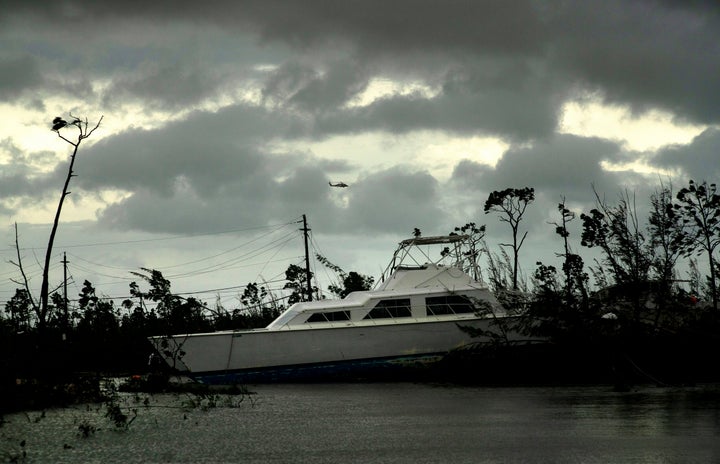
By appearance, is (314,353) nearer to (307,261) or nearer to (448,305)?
(448,305)

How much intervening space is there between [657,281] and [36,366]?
14139 millimetres

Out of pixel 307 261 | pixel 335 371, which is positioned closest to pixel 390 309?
pixel 335 371

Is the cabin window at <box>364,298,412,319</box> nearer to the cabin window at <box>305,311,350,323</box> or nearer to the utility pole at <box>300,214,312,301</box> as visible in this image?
the cabin window at <box>305,311,350,323</box>

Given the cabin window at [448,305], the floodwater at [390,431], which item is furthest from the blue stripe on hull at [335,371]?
the floodwater at [390,431]

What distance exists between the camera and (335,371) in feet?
74.6

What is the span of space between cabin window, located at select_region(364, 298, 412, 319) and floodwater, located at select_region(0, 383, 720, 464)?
236 inches

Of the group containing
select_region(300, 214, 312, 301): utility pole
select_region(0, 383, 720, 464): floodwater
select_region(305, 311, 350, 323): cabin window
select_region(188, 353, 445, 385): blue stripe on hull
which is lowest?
select_region(0, 383, 720, 464): floodwater

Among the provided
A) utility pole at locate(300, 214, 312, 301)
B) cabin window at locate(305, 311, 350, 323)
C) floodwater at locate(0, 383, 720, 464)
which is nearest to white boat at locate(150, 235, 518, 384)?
cabin window at locate(305, 311, 350, 323)

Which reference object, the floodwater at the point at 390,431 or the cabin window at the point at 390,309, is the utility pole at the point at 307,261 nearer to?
the cabin window at the point at 390,309

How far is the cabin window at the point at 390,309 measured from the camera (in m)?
23.2

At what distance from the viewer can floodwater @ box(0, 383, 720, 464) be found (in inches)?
355

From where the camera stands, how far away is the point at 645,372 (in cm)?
2014

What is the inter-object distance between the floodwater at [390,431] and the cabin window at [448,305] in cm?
636

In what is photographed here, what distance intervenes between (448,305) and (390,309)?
1.61 meters
